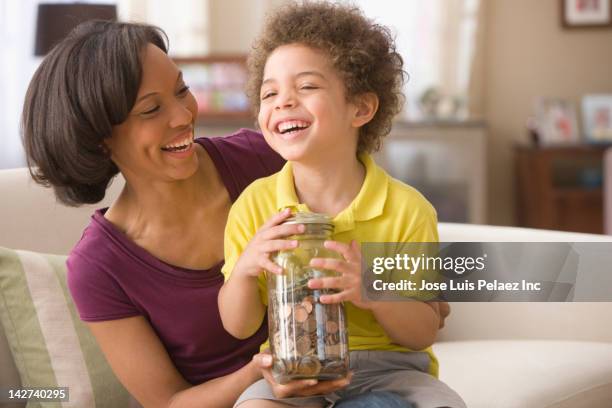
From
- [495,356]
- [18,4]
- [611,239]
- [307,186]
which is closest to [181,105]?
[307,186]

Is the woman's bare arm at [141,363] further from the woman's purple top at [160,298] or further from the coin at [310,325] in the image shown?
the coin at [310,325]

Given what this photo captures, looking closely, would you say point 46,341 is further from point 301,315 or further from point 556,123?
point 556,123

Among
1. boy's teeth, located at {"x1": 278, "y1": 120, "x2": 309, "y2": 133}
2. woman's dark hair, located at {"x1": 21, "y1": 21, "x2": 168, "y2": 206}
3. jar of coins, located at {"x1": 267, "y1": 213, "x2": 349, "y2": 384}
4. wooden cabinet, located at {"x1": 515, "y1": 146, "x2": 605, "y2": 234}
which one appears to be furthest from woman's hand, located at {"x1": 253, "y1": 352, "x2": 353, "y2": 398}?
wooden cabinet, located at {"x1": 515, "y1": 146, "x2": 605, "y2": 234}

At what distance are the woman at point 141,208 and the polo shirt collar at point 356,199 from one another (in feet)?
0.83

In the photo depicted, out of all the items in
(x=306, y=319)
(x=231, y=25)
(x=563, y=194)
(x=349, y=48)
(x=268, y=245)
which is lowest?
(x=563, y=194)

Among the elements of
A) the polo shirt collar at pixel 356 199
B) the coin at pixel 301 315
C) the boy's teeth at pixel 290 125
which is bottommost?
the coin at pixel 301 315

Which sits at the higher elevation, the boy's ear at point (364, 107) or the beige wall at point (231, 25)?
the beige wall at point (231, 25)

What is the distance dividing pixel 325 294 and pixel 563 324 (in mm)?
1350

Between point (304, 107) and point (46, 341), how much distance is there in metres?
0.84

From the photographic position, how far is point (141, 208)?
1892 millimetres

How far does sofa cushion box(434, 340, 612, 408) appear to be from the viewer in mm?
2090

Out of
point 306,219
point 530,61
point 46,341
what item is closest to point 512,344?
point 46,341

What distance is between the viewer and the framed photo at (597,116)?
6297 mm

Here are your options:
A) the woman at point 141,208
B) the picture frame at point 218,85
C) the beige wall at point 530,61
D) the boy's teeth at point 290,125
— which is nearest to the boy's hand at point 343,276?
the boy's teeth at point 290,125
